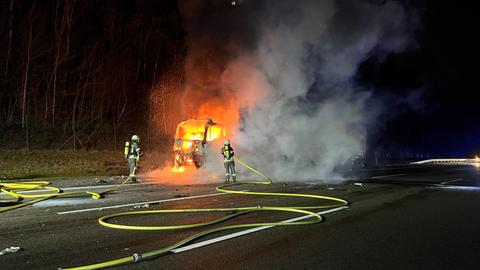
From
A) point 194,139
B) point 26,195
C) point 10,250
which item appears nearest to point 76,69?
point 194,139

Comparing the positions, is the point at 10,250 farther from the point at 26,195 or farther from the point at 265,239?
the point at 26,195

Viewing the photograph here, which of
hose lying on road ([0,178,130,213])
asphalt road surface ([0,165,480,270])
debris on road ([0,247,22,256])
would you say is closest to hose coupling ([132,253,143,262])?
asphalt road surface ([0,165,480,270])

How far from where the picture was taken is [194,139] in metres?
19.1

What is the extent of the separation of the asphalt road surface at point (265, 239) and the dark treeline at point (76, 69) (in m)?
15.5

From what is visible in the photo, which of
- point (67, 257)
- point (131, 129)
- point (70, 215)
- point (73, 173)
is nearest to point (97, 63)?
point (131, 129)

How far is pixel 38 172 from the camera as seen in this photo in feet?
59.6

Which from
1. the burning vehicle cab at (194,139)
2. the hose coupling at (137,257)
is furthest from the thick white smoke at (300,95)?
the hose coupling at (137,257)

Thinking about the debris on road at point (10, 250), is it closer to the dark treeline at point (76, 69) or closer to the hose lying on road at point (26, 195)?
the hose lying on road at point (26, 195)

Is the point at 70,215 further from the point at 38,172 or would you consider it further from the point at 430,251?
the point at 38,172

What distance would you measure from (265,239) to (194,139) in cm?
1337

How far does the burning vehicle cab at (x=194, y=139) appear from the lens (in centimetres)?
1867

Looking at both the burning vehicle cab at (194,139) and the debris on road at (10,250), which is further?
the burning vehicle cab at (194,139)

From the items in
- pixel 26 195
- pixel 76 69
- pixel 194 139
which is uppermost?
pixel 76 69

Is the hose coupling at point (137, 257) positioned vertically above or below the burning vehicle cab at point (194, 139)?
below
